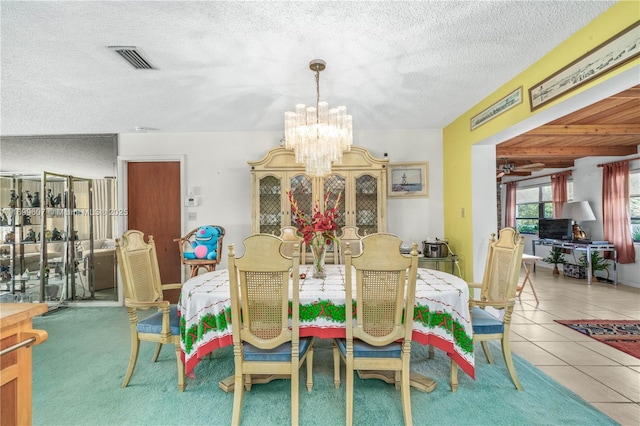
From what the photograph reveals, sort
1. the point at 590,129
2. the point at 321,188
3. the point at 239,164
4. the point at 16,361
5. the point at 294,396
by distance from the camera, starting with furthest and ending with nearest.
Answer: the point at 239,164 → the point at 590,129 → the point at 321,188 → the point at 294,396 → the point at 16,361

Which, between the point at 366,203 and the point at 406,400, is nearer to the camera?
the point at 406,400

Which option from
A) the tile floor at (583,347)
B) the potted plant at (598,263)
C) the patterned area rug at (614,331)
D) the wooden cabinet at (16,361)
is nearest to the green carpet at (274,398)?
the tile floor at (583,347)

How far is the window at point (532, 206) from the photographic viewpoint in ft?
24.7

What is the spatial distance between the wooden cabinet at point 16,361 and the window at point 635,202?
7626mm

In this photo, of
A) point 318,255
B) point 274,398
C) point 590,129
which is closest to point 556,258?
point 590,129

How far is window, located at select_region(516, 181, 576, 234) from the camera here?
754cm

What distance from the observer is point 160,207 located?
4.38 m

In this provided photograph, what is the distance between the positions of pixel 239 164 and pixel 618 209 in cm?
638

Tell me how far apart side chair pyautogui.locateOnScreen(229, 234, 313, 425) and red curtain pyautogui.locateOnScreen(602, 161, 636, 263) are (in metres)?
6.30

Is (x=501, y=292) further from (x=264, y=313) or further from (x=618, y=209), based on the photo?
(x=618, y=209)

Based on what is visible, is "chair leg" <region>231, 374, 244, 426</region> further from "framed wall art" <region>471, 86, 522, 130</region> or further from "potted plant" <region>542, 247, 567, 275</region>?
"potted plant" <region>542, 247, 567, 275</region>

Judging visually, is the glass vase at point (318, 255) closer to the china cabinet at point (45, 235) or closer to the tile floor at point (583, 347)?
the tile floor at point (583, 347)

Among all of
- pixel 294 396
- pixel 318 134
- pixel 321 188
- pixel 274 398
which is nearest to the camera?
pixel 294 396

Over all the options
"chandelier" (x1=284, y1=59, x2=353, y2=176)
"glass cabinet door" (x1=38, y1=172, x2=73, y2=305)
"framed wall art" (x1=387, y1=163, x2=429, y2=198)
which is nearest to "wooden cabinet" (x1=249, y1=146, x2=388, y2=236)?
"framed wall art" (x1=387, y1=163, x2=429, y2=198)
